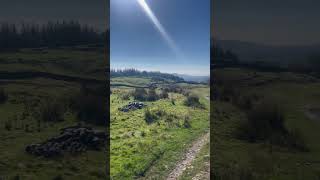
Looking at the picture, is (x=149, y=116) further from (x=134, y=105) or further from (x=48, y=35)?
(x=48, y=35)

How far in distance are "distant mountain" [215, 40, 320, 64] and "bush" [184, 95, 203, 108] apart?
307 cm

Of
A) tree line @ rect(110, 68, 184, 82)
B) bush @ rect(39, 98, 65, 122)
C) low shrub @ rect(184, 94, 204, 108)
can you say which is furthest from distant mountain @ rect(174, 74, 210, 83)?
bush @ rect(39, 98, 65, 122)

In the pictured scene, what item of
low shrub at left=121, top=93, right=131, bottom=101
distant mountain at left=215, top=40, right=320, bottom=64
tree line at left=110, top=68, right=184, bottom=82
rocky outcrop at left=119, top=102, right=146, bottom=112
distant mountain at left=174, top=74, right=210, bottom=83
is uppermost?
distant mountain at left=215, top=40, right=320, bottom=64

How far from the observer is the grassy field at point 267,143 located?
288 inches

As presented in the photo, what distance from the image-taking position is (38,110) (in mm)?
7305

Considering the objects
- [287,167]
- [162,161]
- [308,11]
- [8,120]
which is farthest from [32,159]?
[308,11]

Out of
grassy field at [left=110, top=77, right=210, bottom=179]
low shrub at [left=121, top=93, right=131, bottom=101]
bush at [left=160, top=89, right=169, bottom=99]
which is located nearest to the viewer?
grassy field at [left=110, top=77, right=210, bottom=179]

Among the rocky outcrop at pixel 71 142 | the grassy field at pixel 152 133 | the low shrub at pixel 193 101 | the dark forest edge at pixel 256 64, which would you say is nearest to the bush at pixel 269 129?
the dark forest edge at pixel 256 64

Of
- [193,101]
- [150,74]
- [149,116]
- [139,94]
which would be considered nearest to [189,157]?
[149,116]

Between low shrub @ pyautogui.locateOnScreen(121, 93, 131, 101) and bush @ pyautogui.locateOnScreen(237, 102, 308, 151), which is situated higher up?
low shrub @ pyautogui.locateOnScreen(121, 93, 131, 101)

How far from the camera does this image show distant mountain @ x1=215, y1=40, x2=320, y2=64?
7.37m

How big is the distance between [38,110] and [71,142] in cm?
96

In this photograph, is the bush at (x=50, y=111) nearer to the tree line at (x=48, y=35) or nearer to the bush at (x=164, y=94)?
the tree line at (x=48, y=35)

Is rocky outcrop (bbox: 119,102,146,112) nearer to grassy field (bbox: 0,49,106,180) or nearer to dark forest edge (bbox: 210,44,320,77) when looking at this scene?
grassy field (bbox: 0,49,106,180)
